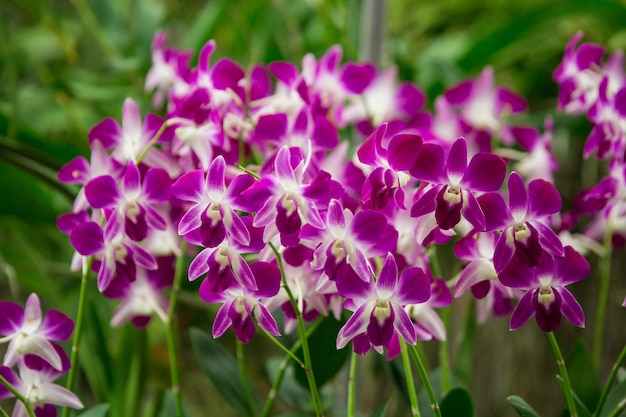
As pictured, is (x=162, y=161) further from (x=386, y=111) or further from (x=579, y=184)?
(x=579, y=184)

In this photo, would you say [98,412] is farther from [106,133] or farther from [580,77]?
[580,77]

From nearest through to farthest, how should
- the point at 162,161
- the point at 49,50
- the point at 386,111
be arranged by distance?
the point at 162,161
the point at 386,111
the point at 49,50

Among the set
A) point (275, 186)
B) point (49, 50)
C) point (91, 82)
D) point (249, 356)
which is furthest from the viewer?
point (49, 50)

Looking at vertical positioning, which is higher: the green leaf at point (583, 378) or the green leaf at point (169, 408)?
the green leaf at point (169, 408)

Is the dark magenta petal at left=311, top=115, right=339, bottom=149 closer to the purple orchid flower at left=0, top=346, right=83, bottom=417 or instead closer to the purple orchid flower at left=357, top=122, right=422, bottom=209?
the purple orchid flower at left=357, top=122, right=422, bottom=209

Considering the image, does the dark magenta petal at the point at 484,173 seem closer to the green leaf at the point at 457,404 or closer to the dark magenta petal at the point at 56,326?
the green leaf at the point at 457,404

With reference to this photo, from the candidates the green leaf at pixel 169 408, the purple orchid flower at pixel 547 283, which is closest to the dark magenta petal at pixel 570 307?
the purple orchid flower at pixel 547 283

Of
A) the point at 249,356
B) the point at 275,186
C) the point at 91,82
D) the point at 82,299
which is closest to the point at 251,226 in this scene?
the point at 275,186
